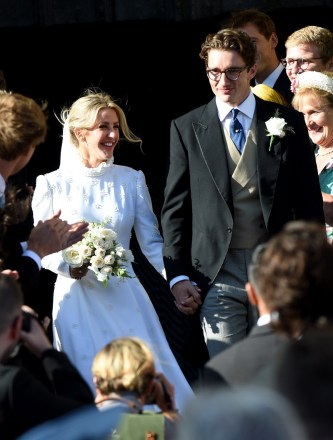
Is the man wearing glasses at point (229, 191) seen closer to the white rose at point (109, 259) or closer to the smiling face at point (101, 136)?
the white rose at point (109, 259)

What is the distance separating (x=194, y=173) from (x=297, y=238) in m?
2.67

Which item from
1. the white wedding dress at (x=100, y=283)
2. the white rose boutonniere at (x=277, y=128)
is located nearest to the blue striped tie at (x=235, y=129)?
the white rose boutonniere at (x=277, y=128)

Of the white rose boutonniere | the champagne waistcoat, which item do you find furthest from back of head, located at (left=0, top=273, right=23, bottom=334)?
the white rose boutonniere

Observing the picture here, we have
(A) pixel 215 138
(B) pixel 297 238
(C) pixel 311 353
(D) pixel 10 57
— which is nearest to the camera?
Result: (C) pixel 311 353

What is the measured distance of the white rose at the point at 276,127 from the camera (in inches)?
235

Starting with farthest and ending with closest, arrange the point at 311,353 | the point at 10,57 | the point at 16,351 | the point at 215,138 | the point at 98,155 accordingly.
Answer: the point at 10,57 < the point at 98,155 < the point at 215,138 < the point at 16,351 < the point at 311,353

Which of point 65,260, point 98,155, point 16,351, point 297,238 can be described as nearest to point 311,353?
point 297,238

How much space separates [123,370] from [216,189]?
6.67 ft

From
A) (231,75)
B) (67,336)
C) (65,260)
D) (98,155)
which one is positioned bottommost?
(67,336)

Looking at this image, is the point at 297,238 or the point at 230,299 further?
the point at 230,299

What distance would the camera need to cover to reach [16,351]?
4.33 m

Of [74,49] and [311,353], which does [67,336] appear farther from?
[311,353]

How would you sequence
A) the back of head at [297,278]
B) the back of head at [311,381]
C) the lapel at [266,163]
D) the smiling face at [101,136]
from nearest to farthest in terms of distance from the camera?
the back of head at [311,381] → the back of head at [297,278] → the lapel at [266,163] → the smiling face at [101,136]

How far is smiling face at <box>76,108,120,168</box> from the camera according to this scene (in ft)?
22.7
